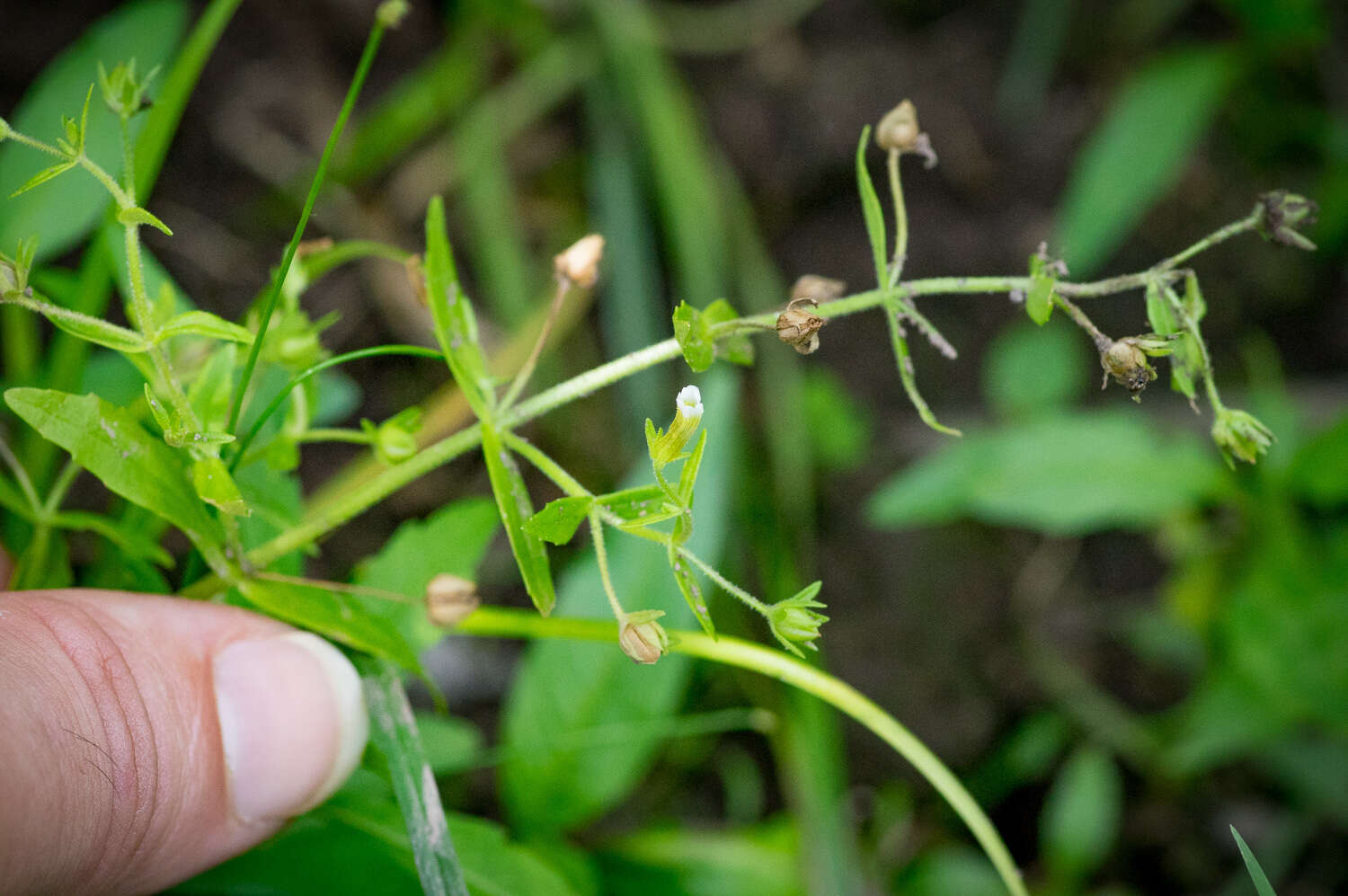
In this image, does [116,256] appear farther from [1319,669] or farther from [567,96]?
[1319,669]

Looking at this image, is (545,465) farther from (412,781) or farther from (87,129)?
(87,129)

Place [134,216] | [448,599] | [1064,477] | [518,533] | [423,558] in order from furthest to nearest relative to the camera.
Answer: [1064,477]
[423,558]
[448,599]
[518,533]
[134,216]

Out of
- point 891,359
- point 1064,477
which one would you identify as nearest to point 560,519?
point 1064,477

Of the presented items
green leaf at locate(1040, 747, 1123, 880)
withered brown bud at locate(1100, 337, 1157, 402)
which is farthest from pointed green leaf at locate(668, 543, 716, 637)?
green leaf at locate(1040, 747, 1123, 880)

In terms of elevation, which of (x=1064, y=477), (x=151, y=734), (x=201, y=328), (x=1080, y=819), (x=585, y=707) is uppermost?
(x=201, y=328)

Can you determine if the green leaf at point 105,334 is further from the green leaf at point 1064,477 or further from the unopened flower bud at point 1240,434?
the green leaf at point 1064,477

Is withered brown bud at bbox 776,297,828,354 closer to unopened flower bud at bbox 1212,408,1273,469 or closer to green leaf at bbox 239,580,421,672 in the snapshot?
unopened flower bud at bbox 1212,408,1273,469

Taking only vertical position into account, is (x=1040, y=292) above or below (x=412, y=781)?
above
